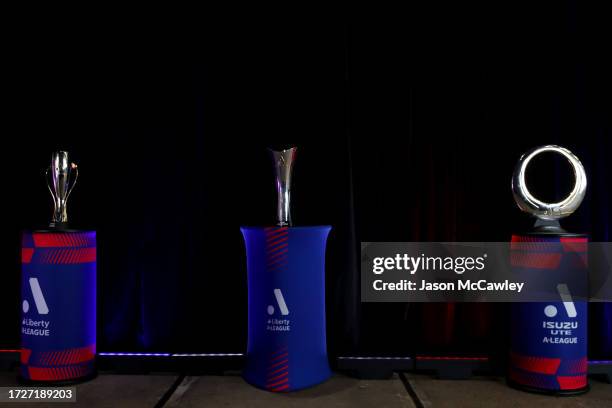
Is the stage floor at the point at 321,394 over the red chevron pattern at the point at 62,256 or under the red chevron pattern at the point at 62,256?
under

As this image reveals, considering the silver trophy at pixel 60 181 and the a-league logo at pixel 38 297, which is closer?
the a-league logo at pixel 38 297

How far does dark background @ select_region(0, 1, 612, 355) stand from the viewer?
8.18 ft

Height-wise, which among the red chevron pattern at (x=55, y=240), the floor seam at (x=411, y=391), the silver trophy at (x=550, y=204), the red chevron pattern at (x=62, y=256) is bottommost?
the floor seam at (x=411, y=391)

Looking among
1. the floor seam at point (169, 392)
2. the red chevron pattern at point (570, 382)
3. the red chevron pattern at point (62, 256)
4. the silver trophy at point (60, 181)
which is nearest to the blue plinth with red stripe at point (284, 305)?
the floor seam at point (169, 392)

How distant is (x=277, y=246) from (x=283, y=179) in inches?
11.7

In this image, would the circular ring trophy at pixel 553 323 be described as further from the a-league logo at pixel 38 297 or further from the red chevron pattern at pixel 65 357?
the a-league logo at pixel 38 297

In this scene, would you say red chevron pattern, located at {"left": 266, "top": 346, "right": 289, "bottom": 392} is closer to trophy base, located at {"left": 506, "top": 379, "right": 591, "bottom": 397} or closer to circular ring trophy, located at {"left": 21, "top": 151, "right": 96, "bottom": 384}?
circular ring trophy, located at {"left": 21, "top": 151, "right": 96, "bottom": 384}

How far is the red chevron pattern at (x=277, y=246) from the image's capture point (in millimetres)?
2117

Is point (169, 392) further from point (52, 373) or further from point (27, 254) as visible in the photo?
point (27, 254)

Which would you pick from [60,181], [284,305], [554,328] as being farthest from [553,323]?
[60,181]

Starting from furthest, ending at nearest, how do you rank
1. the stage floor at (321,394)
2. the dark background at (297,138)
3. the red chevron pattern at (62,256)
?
the dark background at (297,138), the red chevron pattern at (62,256), the stage floor at (321,394)

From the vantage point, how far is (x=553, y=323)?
2113mm

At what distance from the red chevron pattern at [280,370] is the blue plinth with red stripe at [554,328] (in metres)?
0.93

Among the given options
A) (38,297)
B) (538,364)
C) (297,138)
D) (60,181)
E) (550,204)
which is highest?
(297,138)
